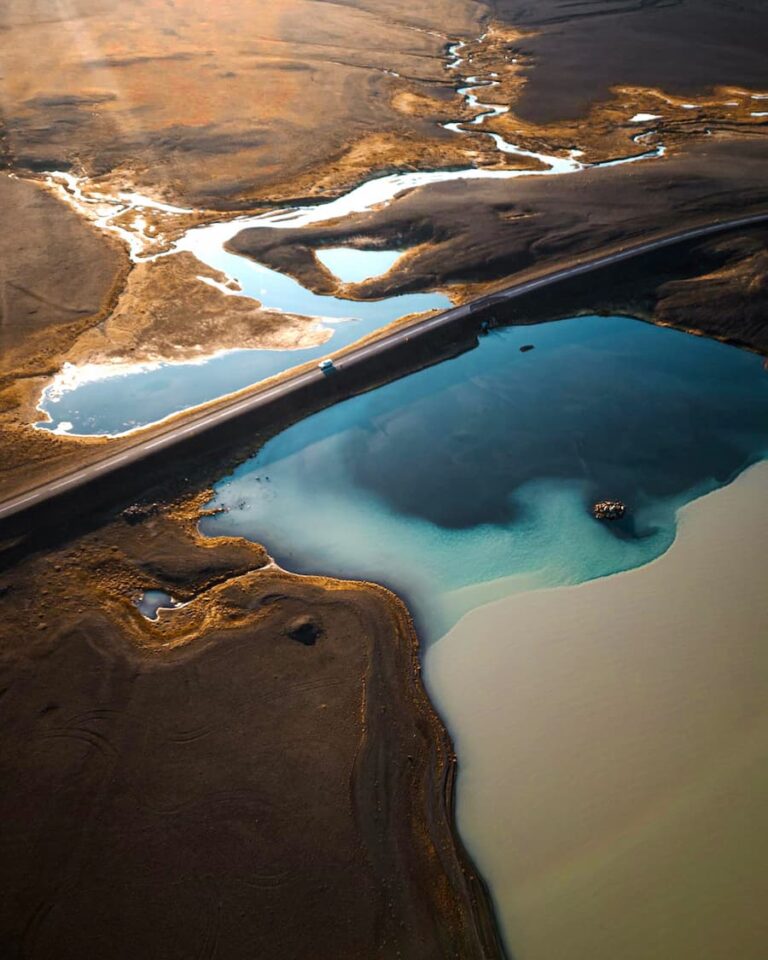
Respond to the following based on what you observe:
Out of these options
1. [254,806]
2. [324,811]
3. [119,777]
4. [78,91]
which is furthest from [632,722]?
[78,91]

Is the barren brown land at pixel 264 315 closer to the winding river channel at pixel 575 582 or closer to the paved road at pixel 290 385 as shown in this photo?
the paved road at pixel 290 385

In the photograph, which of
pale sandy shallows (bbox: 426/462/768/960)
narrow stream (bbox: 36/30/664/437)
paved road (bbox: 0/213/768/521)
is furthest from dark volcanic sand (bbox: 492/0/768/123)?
pale sandy shallows (bbox: 426/462/768/960)

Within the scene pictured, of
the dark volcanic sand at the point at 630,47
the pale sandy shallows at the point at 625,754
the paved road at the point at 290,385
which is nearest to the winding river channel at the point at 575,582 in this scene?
the pale sandy shallows at the point at 625,754

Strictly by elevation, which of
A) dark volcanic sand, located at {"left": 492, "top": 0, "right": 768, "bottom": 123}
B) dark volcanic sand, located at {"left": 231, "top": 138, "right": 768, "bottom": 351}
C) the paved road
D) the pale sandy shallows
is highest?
dark volcanic sand, located at {"left": 492, "top": 0, "right": 768, "bottom": 123}

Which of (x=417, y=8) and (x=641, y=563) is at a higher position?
(x=417, y=8)

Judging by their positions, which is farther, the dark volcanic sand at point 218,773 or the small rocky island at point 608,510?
the small rocky island at point 608,510

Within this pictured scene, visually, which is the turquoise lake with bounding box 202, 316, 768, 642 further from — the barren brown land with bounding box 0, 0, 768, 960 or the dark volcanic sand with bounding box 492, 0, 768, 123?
the dark volcanic sand with bounding box 492, 0, 768, 123

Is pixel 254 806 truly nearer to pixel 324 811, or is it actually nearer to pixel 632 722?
pixel 324 811
